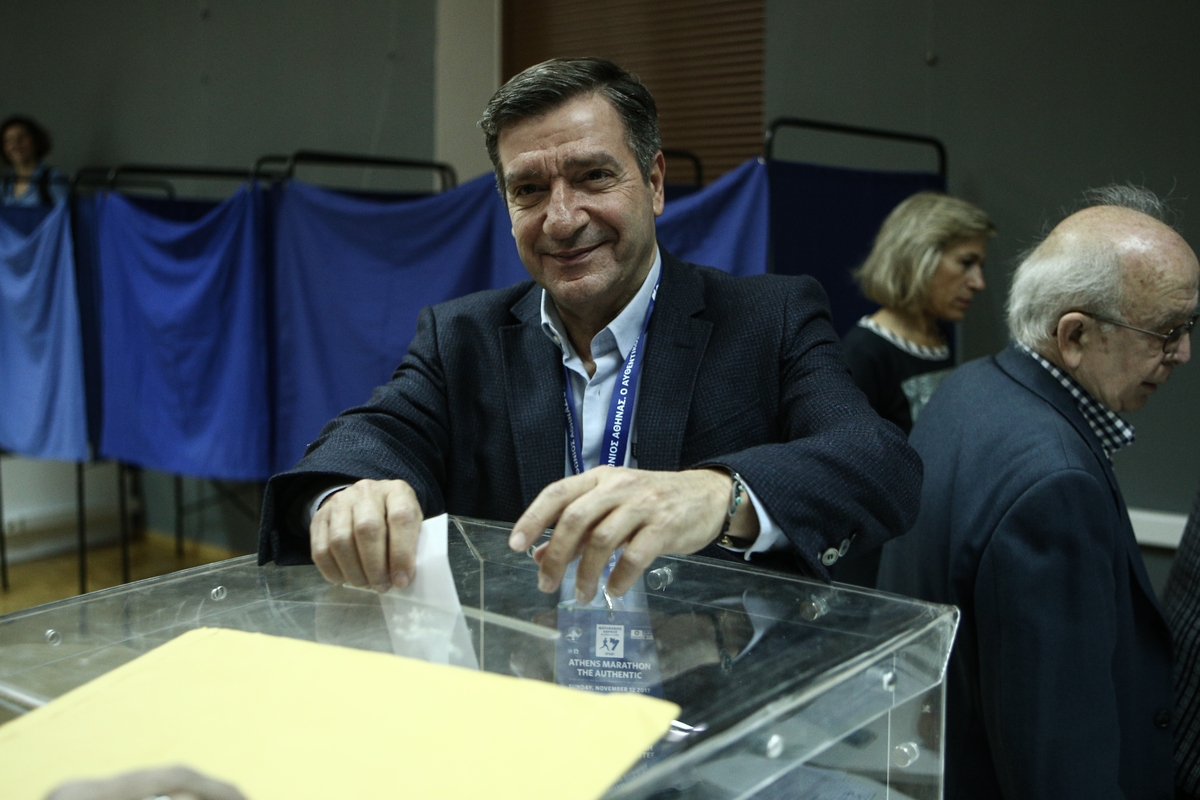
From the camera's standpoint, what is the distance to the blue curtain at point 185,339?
3.71 metres

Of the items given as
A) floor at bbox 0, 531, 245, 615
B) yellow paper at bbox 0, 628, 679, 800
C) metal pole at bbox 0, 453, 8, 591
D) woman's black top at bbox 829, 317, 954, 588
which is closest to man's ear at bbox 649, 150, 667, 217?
yellow paper at bbox 0, 628, 679, 800

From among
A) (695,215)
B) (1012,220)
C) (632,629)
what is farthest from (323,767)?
(1012,220)

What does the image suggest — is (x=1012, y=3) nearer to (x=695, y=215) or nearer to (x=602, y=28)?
(x=695, y=215)

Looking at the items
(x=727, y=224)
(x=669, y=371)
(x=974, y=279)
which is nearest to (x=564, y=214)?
(x=669, y=371)

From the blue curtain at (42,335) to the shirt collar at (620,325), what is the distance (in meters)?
3.61

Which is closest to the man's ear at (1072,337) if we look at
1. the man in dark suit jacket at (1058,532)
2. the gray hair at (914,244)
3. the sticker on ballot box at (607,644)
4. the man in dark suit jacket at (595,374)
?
the man in dark suit jacket at (1058,532)

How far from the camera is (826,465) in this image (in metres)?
1.04

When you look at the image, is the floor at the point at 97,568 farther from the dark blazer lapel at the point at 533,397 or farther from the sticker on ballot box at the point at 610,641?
the sticker on ballot box at the point at 610,641

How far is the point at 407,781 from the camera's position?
523 mm

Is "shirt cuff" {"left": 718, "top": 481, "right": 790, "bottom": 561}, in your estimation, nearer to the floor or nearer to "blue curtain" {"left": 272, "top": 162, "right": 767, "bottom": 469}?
"blue curtain" {"left": 272, "top": 162, "right": 767, "bottom": 469}

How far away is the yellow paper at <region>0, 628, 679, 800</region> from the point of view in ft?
1.73

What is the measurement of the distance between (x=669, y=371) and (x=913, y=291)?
182 centimetres

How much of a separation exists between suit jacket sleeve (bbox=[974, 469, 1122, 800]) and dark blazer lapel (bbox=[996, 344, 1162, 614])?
4.8 inches

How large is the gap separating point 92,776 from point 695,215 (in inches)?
92.9
